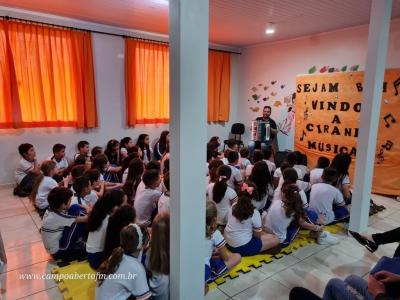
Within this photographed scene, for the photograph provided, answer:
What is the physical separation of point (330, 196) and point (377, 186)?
191cm

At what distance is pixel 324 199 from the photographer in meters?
2.92

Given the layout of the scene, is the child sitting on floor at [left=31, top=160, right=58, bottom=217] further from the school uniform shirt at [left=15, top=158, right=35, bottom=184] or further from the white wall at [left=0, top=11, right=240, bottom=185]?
the white wall at [left=0, top=11, right=240, bottom=185]

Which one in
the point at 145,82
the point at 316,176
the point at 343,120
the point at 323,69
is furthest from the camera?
the point at 145,82

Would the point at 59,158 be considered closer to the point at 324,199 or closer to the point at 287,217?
the point at 287,217

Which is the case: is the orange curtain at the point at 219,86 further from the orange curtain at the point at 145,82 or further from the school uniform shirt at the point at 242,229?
the school uniform shirt at the point at 242,229

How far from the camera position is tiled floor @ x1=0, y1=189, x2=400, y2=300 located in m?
2.04

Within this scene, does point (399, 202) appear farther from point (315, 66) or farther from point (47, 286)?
point (47, 286)

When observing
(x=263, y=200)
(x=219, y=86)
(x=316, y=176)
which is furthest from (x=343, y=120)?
(x=219, y=86)

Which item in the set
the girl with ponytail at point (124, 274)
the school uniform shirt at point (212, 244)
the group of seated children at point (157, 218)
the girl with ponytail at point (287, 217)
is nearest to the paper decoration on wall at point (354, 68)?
the group of seated children at point (157, 218)

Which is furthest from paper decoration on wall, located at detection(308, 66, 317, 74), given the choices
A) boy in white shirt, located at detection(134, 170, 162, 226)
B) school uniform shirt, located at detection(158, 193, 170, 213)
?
school uniform shirt, located at detection(158, 193, 170, 213)

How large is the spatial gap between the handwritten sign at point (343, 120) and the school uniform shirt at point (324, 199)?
1.57 m

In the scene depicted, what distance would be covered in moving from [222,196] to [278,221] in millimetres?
570

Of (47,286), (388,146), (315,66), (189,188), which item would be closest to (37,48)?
(47,286)

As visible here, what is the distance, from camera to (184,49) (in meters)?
1.47
